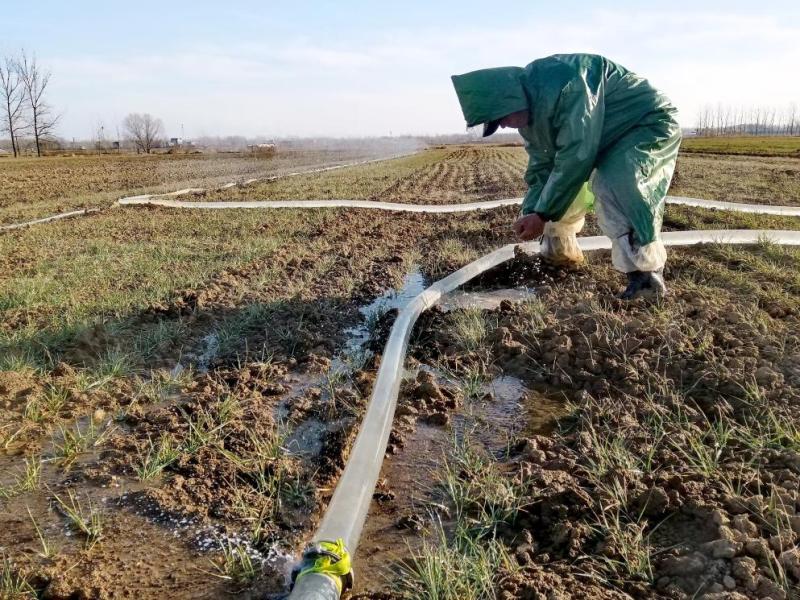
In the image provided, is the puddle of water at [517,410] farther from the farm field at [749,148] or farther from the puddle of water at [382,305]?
the farm field at [749,148]

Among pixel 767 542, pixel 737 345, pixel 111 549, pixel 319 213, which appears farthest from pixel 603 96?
pixel 319 213

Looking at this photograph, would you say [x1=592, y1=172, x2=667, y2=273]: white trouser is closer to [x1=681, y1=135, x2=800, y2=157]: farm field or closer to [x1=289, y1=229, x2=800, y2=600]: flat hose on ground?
[x1=289, y1=229, x2=800, y2=600]: flat hose on ground

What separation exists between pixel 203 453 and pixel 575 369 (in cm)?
162

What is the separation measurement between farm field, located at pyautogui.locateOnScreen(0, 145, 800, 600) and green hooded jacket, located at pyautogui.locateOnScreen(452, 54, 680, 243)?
66 centimetres

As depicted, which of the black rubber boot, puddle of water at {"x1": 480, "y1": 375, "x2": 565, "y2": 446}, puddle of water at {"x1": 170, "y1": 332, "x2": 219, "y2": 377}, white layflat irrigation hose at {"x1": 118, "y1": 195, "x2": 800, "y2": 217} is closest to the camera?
puddle of water at {"x1": 480, "y1": 375, "x2": 565, "y2": 446}

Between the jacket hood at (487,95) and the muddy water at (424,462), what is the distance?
1327 millimetres

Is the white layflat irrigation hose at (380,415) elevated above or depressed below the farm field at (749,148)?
below

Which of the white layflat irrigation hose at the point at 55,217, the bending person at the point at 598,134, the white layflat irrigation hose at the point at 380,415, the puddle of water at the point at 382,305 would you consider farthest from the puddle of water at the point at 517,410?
the white layflat irrigation hose at the point at 55,217

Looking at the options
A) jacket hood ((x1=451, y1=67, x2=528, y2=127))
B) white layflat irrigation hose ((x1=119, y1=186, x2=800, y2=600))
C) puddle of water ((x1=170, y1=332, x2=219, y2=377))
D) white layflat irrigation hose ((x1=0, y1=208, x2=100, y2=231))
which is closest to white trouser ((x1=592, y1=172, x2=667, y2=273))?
jacket hood ((x1=451, y1=67, x2=528, y2=127))

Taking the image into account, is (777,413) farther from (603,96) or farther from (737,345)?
(603,96)

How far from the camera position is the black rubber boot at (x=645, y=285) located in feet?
10.8

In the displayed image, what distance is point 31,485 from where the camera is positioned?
1.82m

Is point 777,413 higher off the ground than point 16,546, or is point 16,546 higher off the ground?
point 777,413

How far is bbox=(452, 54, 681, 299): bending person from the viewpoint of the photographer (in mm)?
2906
